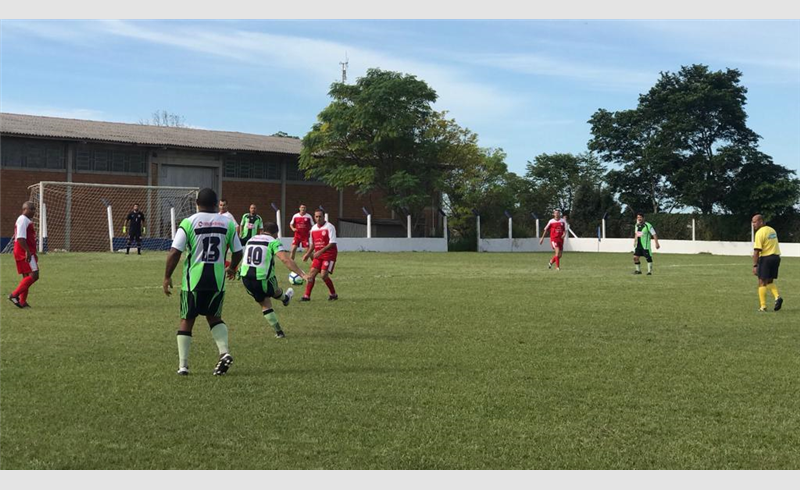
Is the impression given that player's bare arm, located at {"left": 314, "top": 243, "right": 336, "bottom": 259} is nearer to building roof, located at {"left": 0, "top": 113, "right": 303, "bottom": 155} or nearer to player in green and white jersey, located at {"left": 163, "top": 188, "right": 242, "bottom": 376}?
player in green and white jersey, located at {"left": 163, "top": 188, "right": 242, "bottom": 376}

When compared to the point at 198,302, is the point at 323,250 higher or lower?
higher

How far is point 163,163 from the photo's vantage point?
52688 mm

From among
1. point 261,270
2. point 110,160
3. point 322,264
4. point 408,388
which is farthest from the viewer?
point 110,160

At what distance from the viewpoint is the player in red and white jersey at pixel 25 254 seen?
15156 mm

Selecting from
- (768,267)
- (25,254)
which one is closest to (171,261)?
(25,254)

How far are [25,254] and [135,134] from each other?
3921 cm

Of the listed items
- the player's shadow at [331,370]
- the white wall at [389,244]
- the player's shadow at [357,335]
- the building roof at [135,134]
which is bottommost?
the player's shadow at [331,370]

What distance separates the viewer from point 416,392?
8.01 meters

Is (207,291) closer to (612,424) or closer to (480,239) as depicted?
(612,424)

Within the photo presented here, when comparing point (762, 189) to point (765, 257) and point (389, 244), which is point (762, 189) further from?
point (765, 257)

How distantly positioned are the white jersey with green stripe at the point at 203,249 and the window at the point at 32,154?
4267 cm

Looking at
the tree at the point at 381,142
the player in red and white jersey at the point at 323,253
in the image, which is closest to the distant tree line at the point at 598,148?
the tree at the point at 381,142

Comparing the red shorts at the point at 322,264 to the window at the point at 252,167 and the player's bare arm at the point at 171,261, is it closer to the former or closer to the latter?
the player's bare arm at the point at 171,261

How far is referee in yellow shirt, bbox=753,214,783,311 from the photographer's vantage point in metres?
15.9
